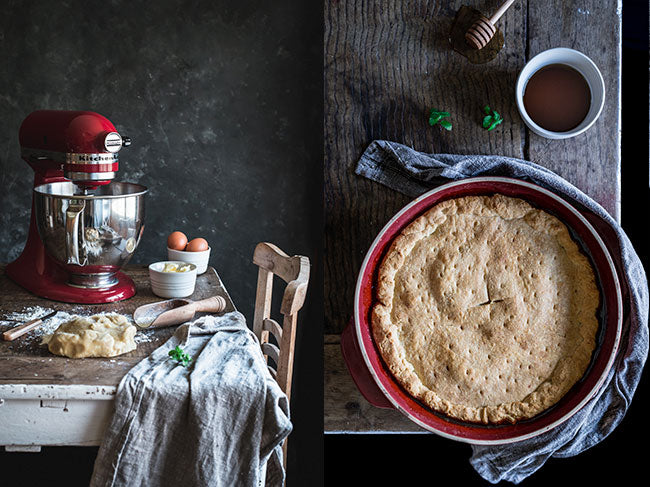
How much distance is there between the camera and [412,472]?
6.18 feet

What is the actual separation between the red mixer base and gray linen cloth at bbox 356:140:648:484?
2.45ft

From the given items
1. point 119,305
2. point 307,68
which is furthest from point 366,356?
point 307,68

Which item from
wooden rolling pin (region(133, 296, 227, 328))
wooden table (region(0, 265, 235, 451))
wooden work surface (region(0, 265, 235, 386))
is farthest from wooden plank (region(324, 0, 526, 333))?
wooden table (region(0, 265, 235, 451))

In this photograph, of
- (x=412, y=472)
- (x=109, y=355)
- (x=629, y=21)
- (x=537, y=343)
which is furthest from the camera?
(x=629, y=21)

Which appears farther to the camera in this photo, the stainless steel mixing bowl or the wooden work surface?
the stainless steel mixing bowl

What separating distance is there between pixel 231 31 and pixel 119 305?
42.4 inches

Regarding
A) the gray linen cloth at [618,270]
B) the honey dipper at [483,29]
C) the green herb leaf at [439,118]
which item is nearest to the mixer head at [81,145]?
the gray linen cloth at [618,270]

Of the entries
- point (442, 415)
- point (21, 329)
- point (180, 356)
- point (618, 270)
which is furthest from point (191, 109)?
point (618, 270)

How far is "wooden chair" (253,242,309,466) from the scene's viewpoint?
1530 mm

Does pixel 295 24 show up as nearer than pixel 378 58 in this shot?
No

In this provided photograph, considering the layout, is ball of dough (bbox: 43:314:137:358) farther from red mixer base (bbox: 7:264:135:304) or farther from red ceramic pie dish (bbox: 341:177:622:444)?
red ceramic pie dish (bbox: 341:177:622:444)

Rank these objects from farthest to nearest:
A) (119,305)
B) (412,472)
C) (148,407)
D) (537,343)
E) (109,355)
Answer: (412,472) < (119,305) < (537,343) < (109,355) < (148,407)

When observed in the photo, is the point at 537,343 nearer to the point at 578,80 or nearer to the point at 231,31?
the point at 578,80

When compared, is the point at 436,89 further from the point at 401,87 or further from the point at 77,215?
the point at 77,215
